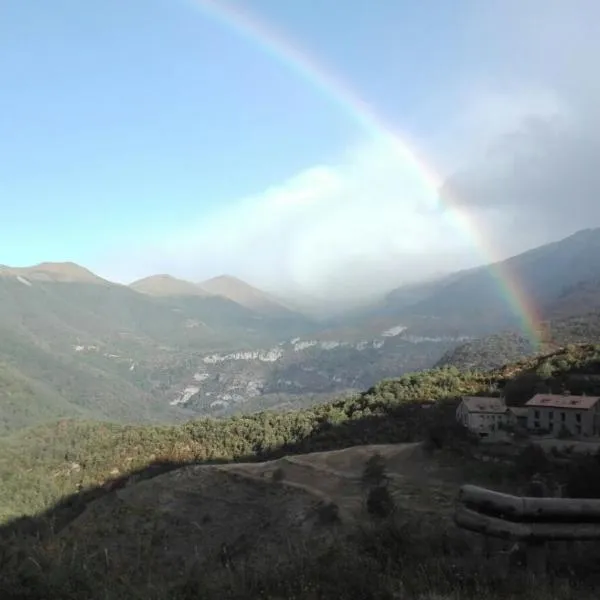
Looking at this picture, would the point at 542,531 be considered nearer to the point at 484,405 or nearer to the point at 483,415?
the point at 483,415

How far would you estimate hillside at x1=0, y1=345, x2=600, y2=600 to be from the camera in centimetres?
798

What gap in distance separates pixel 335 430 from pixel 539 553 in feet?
215

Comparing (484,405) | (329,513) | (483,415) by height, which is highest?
(484,405)

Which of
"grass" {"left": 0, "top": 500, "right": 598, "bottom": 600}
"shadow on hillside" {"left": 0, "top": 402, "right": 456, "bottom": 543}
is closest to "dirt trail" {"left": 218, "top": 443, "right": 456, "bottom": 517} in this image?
"shadow on hillside" {"left": 0, "top": 402, "right": 456, "bottom": 543}

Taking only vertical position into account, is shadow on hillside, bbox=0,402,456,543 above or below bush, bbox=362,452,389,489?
below

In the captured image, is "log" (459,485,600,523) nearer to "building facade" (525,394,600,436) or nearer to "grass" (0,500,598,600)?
"grass" (0,500,598,600)

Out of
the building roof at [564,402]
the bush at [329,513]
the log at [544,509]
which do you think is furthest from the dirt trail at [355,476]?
the log at [544,509]

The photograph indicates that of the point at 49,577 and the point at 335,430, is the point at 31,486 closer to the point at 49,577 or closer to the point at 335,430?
the point at 335,430

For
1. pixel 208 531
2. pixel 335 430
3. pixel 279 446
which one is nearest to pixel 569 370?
pixel 335 430

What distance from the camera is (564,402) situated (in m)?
47.1

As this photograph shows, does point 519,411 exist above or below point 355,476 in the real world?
above

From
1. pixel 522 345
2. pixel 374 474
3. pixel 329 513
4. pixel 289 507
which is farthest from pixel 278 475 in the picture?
pixel 522 345

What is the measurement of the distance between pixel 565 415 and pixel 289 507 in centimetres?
2306

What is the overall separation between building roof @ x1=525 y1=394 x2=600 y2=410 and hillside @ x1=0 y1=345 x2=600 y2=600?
7.56m
